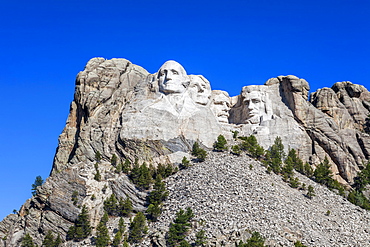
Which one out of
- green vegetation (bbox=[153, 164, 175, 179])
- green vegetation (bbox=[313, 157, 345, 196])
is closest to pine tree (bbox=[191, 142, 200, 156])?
green vegetation (bbox=[153, 164, 175, 179])

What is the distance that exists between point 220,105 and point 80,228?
28.9 meters

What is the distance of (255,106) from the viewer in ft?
322

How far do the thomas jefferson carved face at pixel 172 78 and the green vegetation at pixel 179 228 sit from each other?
20.4 m

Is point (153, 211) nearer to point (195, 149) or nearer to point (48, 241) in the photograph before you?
point (48, 241)

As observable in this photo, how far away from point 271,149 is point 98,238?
989 inches

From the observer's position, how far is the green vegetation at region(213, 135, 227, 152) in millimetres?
88500

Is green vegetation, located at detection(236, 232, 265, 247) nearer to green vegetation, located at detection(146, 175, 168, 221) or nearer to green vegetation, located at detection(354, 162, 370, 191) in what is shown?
green vegetation, located at detection(146, 175, 168, 221)

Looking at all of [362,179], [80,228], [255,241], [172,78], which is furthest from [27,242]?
[362,179]

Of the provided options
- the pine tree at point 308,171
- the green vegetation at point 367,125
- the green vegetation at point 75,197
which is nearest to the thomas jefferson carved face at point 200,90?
the pine tree at point 308,171

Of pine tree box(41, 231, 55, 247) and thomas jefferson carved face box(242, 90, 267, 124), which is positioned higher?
thomas jefferson carved face box(242, 90, 267, 124)

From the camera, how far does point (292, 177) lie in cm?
8594

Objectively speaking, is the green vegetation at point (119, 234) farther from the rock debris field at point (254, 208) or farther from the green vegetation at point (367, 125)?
the green vegetation at point (367, 125)

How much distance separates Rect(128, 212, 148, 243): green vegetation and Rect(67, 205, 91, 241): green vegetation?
4.24 meters

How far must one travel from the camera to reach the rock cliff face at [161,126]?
3177 inches
